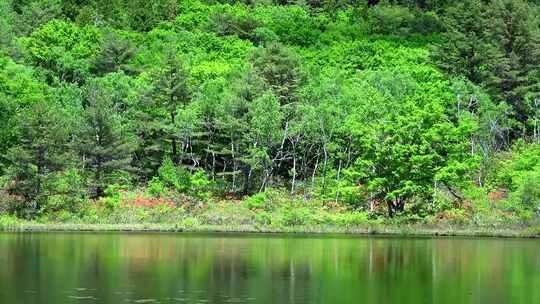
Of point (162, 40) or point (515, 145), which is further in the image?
point (162, 40)

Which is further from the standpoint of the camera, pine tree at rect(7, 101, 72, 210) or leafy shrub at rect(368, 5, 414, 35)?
leafy shrub at rect(368, 5, 414, 35)

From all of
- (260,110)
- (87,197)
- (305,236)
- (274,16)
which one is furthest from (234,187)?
(274,16)

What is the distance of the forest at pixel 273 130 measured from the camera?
184 feet

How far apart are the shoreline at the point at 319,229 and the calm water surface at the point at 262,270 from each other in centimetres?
551

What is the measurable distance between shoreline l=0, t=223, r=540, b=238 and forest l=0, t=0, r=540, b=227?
70 cm

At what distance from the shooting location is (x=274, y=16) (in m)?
110

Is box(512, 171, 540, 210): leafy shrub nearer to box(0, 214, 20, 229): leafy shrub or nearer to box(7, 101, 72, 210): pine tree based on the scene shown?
box(7, 101, 72, 210): pine tree

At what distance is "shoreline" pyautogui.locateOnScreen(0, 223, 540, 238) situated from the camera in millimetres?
52547

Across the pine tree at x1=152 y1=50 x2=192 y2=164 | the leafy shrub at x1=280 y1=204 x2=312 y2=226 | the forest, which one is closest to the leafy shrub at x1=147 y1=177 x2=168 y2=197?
the forest

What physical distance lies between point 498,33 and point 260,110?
31798mm

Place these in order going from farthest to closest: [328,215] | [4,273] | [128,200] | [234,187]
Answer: [234,187] < [128,200] < [328,215] < [4,273]

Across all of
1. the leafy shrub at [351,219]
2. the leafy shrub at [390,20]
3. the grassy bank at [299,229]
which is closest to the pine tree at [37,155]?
the grassy bank at [299,229]

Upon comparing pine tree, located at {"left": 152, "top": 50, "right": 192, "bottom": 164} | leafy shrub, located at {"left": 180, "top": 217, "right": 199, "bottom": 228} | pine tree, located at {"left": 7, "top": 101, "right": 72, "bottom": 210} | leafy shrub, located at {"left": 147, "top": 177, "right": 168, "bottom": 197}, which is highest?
pine tree, located at {"left": 152, "top": 50, "right": 192, "bottom": 164}

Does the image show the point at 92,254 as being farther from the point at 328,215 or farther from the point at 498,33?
the point at 498,33
